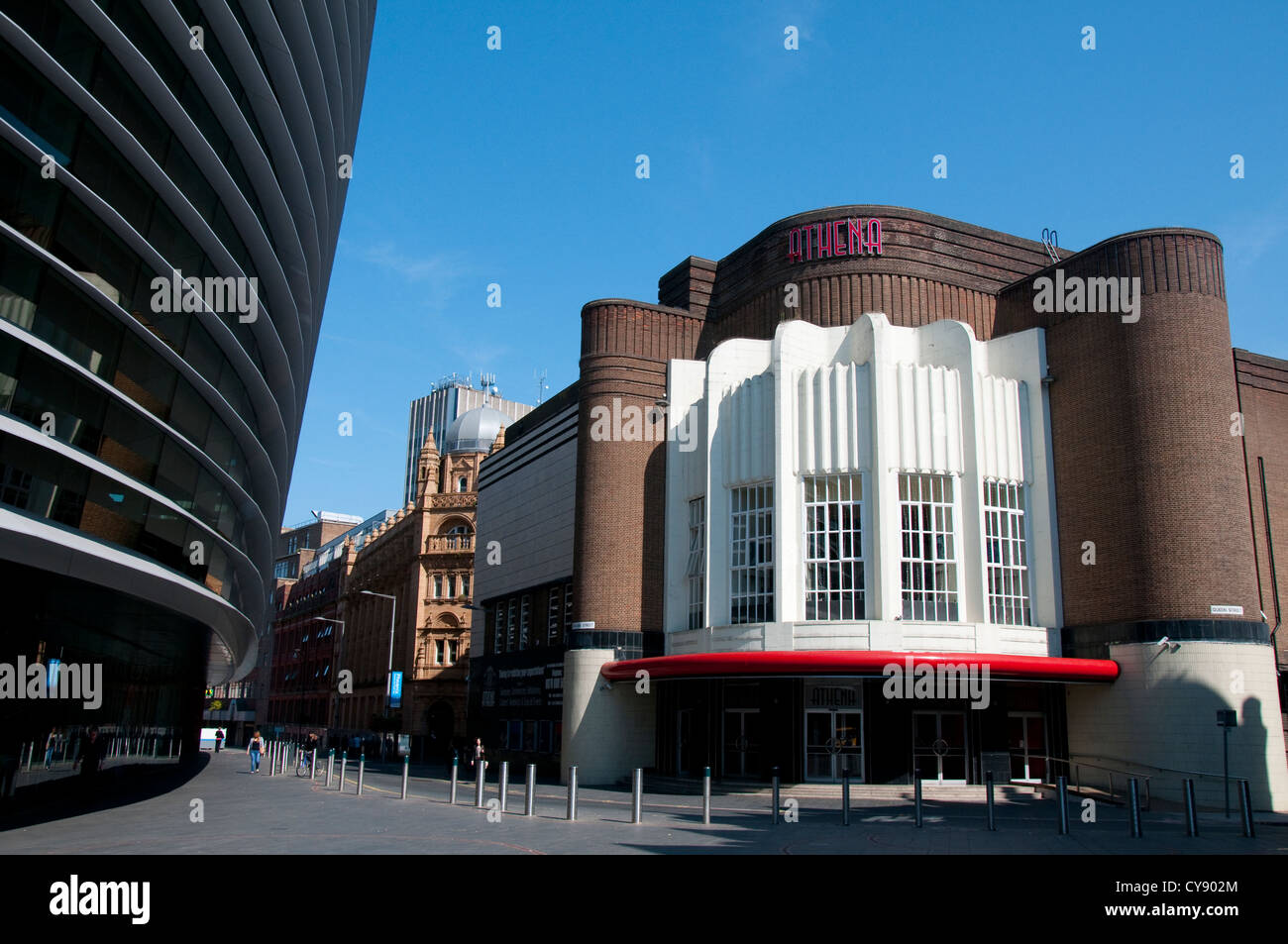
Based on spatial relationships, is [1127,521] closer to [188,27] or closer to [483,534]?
[188,27]

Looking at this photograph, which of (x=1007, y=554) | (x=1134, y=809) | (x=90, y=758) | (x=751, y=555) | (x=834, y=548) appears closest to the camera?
(x=1134, y=809)

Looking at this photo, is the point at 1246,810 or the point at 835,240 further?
the point at 835,240

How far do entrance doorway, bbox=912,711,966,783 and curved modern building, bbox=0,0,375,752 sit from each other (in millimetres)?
18074

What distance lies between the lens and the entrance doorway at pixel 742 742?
30516 mm

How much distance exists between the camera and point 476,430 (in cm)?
8181

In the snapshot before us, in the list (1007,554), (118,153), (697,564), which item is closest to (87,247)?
(118,153)

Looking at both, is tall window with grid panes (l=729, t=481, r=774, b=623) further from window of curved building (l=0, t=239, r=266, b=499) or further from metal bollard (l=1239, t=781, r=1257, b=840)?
window of curved building (l=0, t=239, r=266, b=499)

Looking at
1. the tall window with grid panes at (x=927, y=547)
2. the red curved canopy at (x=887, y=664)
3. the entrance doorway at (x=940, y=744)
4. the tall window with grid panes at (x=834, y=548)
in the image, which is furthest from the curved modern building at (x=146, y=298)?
the entrance doorway at (x=940, y=744)

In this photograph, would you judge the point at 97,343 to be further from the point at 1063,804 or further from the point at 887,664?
the point at 887,664

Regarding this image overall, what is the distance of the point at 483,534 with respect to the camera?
51156 mm

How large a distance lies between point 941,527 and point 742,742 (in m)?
8.47

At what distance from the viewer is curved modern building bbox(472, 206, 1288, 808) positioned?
89.8 feet

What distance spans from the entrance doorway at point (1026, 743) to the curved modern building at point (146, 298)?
2098cm
